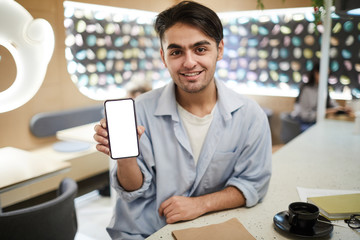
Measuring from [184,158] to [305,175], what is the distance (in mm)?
693

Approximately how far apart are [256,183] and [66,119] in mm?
1639

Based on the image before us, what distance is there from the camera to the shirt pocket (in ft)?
4.34

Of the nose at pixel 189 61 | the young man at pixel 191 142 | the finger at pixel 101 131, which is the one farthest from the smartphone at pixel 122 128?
the nose at pixel 189 61

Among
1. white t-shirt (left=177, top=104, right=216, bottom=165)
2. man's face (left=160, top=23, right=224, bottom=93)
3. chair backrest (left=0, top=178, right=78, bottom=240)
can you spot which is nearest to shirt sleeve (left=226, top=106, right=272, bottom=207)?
white t-shirt (left=177, top=104, right=216, bottom=165)

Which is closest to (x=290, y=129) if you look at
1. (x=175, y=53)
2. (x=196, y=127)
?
(x=196, y=127)

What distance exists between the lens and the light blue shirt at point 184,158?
130cm

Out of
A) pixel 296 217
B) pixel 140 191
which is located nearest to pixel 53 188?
pixel 140 191

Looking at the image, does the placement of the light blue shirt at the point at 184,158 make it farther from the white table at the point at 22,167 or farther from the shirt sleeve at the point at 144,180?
the white table at the point at 22,167

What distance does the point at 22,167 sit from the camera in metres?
1.49

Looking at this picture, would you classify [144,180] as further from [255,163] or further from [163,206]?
[255,163]

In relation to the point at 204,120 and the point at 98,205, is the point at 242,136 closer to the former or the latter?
the point at 204,120

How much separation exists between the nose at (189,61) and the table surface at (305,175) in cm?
56

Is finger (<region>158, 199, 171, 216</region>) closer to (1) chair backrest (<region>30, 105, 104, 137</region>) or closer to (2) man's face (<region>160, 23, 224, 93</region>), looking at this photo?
(2) man's face (<region>160, 23, 224, 93</region>)

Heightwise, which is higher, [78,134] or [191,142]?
[191,142]
